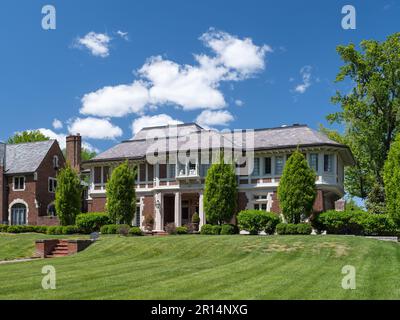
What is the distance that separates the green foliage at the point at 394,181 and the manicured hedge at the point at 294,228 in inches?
200

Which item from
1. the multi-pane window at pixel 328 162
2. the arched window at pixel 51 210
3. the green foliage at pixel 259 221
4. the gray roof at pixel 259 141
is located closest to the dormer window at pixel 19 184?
the arched window at pixel 51 210

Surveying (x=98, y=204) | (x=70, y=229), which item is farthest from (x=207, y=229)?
(x=98, y=204)

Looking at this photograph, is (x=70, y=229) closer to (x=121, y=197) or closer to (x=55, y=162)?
(x=121, y=197)

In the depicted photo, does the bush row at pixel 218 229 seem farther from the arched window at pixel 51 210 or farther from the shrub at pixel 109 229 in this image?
the arched window at pixel 51 210

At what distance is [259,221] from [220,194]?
3.65m

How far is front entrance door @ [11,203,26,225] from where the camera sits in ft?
168

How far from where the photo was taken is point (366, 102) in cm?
4450

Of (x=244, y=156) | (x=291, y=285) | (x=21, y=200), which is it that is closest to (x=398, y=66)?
(x=244, y=156)

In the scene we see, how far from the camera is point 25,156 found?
53.5 m

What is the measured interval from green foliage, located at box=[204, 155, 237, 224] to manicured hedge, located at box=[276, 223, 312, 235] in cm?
465

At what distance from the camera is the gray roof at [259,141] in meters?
37.8

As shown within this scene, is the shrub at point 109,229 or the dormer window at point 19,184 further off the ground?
the dormer window at point 19,184
